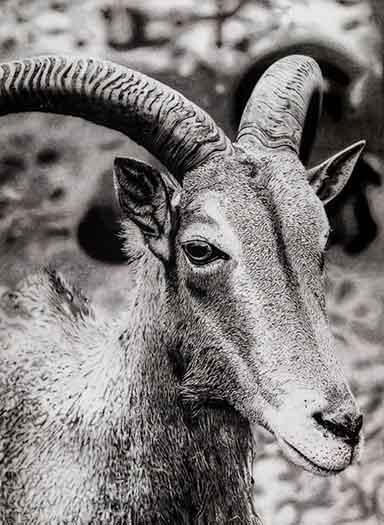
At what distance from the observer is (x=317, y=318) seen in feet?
6.18

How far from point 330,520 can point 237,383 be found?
3.22ft

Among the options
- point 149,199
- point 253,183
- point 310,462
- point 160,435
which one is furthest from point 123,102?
point 310,462

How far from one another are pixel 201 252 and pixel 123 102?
44 cm

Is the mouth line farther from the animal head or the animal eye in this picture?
the animal eye

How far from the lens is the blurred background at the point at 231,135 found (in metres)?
2.38

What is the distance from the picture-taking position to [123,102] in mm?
2014

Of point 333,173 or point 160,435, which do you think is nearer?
point 160,435

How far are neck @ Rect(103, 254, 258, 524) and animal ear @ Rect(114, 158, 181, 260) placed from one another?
0.11 metres

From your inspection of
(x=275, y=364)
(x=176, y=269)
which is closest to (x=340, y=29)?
(x=176, y=269)

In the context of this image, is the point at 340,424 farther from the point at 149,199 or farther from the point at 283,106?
the point at 283,106

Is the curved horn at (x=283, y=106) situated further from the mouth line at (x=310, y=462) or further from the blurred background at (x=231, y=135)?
the mouth line at (x=310, y=462)

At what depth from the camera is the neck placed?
2.07 metres

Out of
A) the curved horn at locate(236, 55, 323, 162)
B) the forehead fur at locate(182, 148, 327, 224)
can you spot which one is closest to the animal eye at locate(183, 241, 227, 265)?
the forehead fur at locate(182, 148, 327, 224)

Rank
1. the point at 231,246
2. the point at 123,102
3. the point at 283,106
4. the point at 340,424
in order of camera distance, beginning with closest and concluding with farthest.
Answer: the point at 340,424 < the point at 231,246 < the point at 123,102 < the point at 283,106
